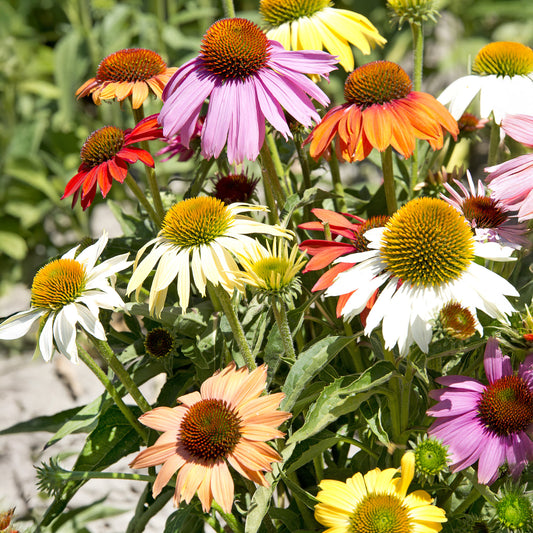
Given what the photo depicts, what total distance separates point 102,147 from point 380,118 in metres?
0.33

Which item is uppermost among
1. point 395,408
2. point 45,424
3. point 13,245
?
point 395,408

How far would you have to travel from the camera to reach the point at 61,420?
3.22ft

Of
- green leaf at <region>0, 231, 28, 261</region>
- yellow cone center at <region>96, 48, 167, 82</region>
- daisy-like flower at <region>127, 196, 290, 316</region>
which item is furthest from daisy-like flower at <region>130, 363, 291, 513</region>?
green leaf at <region>0, 231, 28, 261</region>

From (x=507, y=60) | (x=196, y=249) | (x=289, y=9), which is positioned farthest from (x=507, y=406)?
(x=289, y=9)

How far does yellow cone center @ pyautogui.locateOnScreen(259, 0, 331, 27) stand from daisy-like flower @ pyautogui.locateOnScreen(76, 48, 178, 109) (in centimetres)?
16

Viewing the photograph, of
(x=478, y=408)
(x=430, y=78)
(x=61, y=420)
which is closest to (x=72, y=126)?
(x=430, y=78)

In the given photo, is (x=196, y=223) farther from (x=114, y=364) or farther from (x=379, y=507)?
(x=379, y=507)

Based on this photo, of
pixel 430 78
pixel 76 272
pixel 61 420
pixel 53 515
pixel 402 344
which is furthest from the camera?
pixel 430 78

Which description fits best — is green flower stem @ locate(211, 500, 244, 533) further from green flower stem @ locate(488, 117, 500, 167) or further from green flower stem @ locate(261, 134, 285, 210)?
green flower stem @ locate(488, 117, 500, 167)

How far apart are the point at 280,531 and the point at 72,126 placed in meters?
2.22

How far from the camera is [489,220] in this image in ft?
2.44

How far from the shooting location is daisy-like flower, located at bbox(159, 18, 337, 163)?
71cm

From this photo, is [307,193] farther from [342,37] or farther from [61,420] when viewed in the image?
[61,420]

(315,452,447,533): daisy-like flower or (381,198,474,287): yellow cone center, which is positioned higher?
(381,198,474,287): yellow cone center
